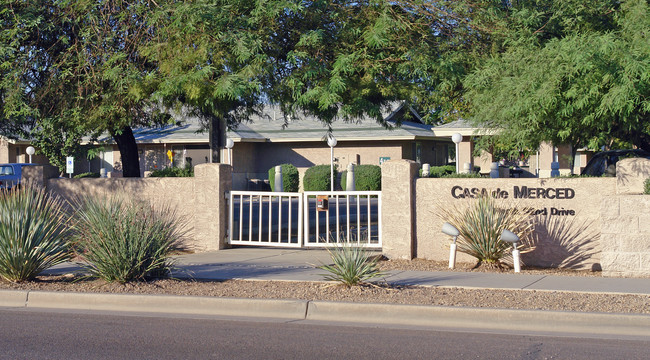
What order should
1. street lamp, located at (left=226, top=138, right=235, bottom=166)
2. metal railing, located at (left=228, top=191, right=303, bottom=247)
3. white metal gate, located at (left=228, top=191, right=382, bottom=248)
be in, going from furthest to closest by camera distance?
street lamp, located at (left=226, top=138, right=235, bottom=166)
metal railing, located at (left=228, top=191, right=303, bottom=247)
white metal gate, located at (left=228, top=191, right=382, bottom=248)

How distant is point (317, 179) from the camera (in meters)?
31.6

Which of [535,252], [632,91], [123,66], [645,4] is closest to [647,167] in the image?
[632,91]

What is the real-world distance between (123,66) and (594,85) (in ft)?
29.1

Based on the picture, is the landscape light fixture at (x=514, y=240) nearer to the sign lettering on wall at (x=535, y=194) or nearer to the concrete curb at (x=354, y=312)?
the sign lettering on wall at (x=535, y=194)

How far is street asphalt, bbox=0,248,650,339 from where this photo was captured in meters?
7.88

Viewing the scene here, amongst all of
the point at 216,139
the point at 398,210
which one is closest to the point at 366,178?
the point at 216,139

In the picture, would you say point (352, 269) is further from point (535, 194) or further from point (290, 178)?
point (290, 178)

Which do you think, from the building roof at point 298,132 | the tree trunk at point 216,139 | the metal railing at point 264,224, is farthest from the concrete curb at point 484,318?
the building roof at point 298,132

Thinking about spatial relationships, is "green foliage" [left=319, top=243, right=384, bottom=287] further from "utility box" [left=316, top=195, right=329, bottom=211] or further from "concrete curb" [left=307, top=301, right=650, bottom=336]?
"utility box" [left=316, top=195, right=329, bottom=211]

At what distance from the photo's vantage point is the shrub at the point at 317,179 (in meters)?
31.7

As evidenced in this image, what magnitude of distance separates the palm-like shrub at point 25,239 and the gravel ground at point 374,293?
0.22 meters

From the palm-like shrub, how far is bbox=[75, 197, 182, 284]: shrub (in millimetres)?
494

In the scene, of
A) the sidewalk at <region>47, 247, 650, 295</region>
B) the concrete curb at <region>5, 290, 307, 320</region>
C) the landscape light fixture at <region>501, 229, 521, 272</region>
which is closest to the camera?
the concrete curb at <region>5, 290, 307, 320</region>

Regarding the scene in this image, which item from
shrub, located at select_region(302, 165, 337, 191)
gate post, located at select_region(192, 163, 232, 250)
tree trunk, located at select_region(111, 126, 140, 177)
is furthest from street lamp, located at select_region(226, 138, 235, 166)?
gate post, located at select_region(192, 163, 232, 250)
